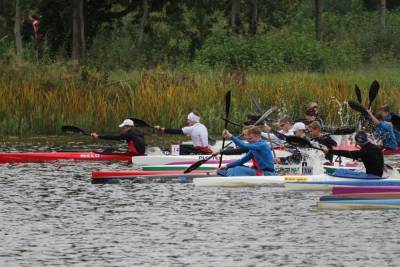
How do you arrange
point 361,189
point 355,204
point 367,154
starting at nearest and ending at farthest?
point 355,204, point 361,189, point 367,154

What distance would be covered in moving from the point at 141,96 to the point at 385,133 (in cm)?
894

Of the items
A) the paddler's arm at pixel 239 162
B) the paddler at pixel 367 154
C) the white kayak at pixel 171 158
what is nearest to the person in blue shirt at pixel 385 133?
the white kayak at pixel 171 158

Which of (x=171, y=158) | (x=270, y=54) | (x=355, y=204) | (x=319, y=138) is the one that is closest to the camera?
(x=355, y=204)

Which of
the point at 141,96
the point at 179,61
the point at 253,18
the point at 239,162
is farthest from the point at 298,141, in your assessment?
the point at 253,18

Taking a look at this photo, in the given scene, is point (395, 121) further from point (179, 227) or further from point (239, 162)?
point (179, 227)

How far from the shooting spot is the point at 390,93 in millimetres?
41406

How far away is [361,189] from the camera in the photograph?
25188mm

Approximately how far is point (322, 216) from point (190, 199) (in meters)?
3.37

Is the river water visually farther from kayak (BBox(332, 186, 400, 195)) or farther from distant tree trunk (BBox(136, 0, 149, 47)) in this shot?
distant tree trunk (BBox(136, 0, 149, 47))

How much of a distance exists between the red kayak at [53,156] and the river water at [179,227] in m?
3.30

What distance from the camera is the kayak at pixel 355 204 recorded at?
2452 cm

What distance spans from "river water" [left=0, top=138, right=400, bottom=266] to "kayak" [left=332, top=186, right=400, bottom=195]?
0.57 meters

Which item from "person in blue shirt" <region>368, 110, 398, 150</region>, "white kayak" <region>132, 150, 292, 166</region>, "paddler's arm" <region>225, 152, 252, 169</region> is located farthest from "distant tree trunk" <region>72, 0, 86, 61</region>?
"paddler's arm" <region>225, 152, 252, 169</region>

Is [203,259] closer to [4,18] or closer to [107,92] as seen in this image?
[107,92]
